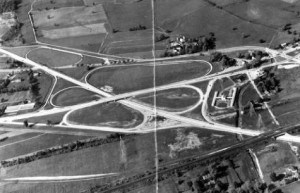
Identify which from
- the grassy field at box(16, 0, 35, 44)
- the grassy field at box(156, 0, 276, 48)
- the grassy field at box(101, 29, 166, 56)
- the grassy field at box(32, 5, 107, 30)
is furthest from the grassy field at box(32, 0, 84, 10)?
the grassy field at box(156, 0, 276, 48)

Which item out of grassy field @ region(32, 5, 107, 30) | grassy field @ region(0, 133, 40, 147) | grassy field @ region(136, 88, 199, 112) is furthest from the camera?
grassy field @ region(32, 5, 107, 30)

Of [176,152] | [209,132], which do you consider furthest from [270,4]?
[176,152]

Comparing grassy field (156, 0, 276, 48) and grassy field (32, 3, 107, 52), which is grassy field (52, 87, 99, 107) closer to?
grassy field (32, 3, 107, 52)

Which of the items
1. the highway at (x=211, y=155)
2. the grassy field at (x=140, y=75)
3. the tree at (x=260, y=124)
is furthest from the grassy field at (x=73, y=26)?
the tree at (x=260, y=124)

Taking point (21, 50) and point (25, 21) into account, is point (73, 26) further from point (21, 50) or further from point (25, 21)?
point (25, 21)

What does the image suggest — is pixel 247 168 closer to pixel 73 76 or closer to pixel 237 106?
pixel 237 106
